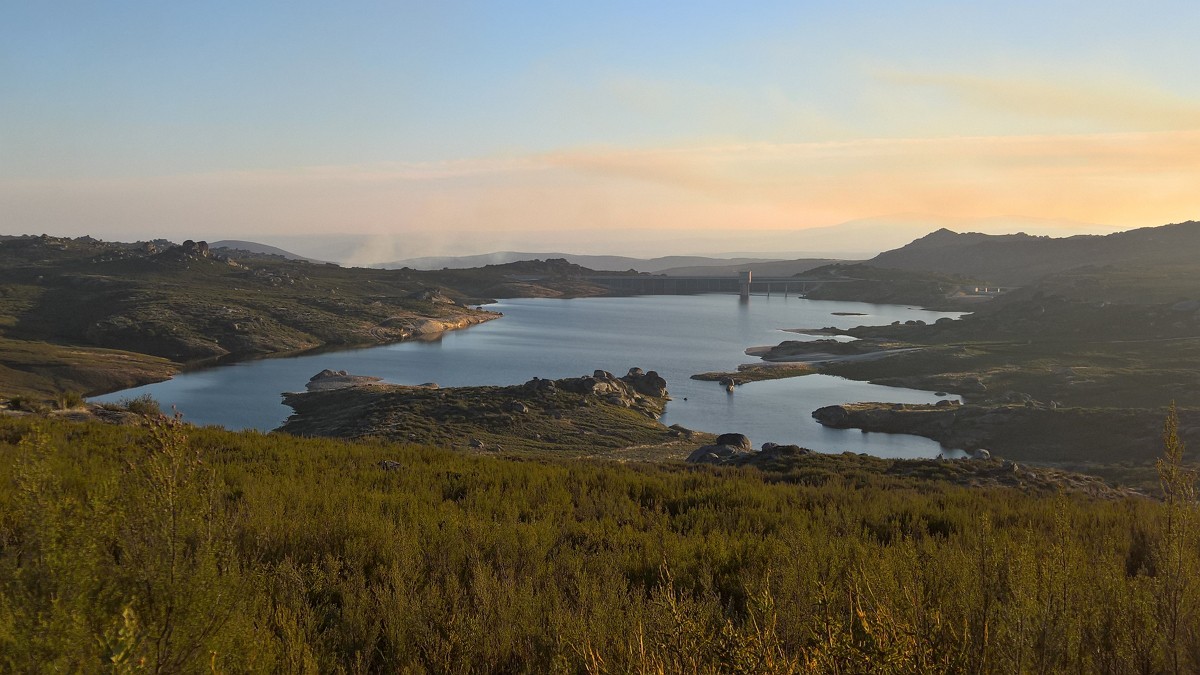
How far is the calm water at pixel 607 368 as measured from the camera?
41938 mm

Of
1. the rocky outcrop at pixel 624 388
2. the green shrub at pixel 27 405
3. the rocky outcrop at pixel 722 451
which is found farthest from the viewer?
the rocky outcrop at pixel 624 388

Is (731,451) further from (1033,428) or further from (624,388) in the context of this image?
(624,388)

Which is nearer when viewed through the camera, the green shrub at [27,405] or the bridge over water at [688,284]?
the green shrub at [27,405]

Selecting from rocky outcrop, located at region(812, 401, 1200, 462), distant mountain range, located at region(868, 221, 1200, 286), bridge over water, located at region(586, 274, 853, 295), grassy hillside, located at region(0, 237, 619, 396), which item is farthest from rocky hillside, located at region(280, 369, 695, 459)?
bridge over water, located at region(586, 274, 853, 295)

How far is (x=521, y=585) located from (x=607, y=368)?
57.0 m

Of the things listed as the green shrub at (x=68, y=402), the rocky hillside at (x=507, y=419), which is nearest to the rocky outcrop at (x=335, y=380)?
the rocky hillside at (x=507, y=419)

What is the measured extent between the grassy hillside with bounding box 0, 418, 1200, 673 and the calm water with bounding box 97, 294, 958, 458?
611 inches

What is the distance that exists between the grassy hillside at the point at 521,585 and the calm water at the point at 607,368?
50.9ft

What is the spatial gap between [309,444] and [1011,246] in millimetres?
215563

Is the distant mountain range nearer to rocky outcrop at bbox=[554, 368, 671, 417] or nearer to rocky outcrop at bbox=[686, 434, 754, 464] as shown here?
rocky outcrop at bbox=[554, 368, 671, 417]

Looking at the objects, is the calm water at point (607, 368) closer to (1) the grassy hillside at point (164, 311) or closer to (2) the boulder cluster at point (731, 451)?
(1) the grassy hillside at point (164, 311)

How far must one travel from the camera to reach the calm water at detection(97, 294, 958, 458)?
41.9 meters

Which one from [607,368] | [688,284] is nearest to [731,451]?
[607,368]

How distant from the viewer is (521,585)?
20.5 ft
